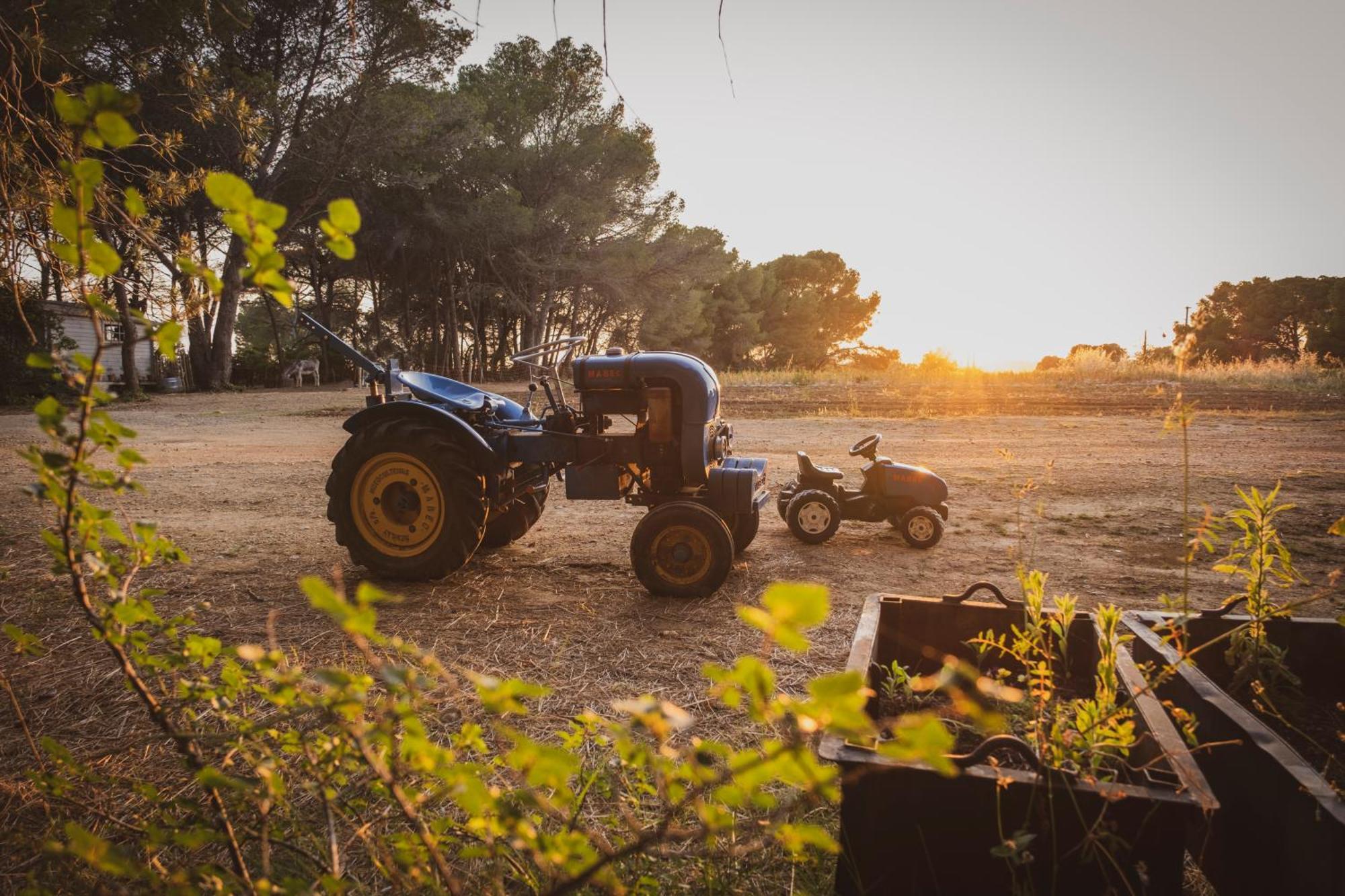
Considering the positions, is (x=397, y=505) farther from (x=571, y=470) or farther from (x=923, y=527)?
(x=923, y=527)

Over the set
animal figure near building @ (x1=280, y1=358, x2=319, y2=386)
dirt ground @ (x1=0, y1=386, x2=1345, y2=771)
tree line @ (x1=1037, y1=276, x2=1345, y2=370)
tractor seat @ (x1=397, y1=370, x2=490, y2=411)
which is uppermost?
tree line @ (x1=1037, y1=276, x2=1345, y2=370)

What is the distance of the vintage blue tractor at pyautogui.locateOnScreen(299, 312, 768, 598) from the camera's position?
3881 millimetres

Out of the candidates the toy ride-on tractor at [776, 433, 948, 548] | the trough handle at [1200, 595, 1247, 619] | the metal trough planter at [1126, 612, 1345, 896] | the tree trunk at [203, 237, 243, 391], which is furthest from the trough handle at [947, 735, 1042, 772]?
the tree trunk at [203, 237, 243, 391]

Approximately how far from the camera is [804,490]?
5.27 meters

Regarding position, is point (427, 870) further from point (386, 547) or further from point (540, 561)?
point (540, 561)

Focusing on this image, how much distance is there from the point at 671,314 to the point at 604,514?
30.1 m

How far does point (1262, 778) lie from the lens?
59.9 inches

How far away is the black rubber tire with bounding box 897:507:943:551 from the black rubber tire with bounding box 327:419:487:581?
3.02 m

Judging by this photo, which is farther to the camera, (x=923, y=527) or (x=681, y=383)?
(x=923, y=527)

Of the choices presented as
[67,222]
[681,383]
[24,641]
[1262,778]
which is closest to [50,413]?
[67,222]

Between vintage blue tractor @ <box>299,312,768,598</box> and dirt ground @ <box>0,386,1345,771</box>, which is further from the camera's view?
vintage blue tractor @ <box>299,312,768,598</box>

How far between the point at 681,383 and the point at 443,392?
5.88 ft

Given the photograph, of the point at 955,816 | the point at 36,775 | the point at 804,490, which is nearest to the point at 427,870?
the point at 36,775

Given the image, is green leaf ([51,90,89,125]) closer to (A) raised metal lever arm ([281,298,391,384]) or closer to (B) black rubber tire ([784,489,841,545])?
(A) raised metal lever arm ([281,298,391,384])
